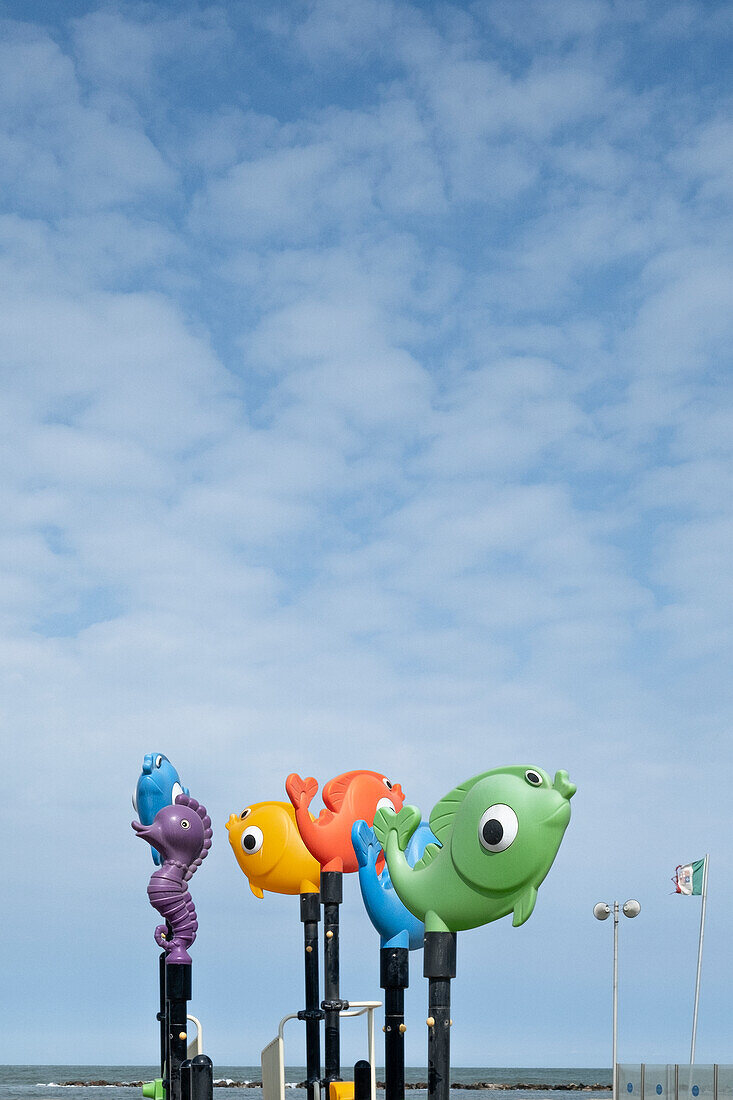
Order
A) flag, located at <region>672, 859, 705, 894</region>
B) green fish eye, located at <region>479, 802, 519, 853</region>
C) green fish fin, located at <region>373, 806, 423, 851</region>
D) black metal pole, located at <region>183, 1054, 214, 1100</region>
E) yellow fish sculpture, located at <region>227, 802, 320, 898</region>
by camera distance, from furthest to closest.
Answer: flag, located at <region>672, 859, 705, 894</region>
yellow fish sculpture, located at <region>227, 802, 320, 898</region>
black metal pole, located at <region>183, 1054, 214, 1100</region>
green fish fin, located at <region>373, 806, 423, 851</region>
green fish eye, located at <region>479, 802, 519, 853</region>

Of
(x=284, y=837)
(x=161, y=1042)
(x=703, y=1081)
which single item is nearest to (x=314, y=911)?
(x=284, y=837)

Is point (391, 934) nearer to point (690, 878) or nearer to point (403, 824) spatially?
point (403, 824)

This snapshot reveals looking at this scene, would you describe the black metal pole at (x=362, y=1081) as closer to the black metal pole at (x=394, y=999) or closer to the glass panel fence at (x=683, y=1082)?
the black metal pole at (x=394, y=999)

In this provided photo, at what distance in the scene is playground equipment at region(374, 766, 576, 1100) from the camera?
424 inches

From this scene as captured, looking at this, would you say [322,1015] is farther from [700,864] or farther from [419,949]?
[700,864]

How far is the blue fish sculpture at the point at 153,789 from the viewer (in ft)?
53.2

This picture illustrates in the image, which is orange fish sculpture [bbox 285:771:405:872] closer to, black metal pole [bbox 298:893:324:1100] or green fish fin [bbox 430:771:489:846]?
black metal pole [bbox 298:893:324:1100]

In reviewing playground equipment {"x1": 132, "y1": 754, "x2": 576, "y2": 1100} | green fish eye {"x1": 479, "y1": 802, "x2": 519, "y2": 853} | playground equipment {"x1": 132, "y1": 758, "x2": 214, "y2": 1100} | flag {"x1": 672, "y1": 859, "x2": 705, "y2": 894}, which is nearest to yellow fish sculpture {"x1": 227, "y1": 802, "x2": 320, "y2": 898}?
playground equipment {"x1": 132, "y1": 754, "x2": 576, "y2": 1100}

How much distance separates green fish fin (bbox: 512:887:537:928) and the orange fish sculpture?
220 inches

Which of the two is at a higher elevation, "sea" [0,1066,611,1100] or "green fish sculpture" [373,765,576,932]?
"green fish sculpture" [373,765,576,932]

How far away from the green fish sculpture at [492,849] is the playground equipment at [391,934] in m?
2.73

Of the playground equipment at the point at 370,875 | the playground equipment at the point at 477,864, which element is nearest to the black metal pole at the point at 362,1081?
the playground equipment at the point at 370,875

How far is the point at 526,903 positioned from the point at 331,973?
6384 mm

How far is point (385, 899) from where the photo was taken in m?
14.2
